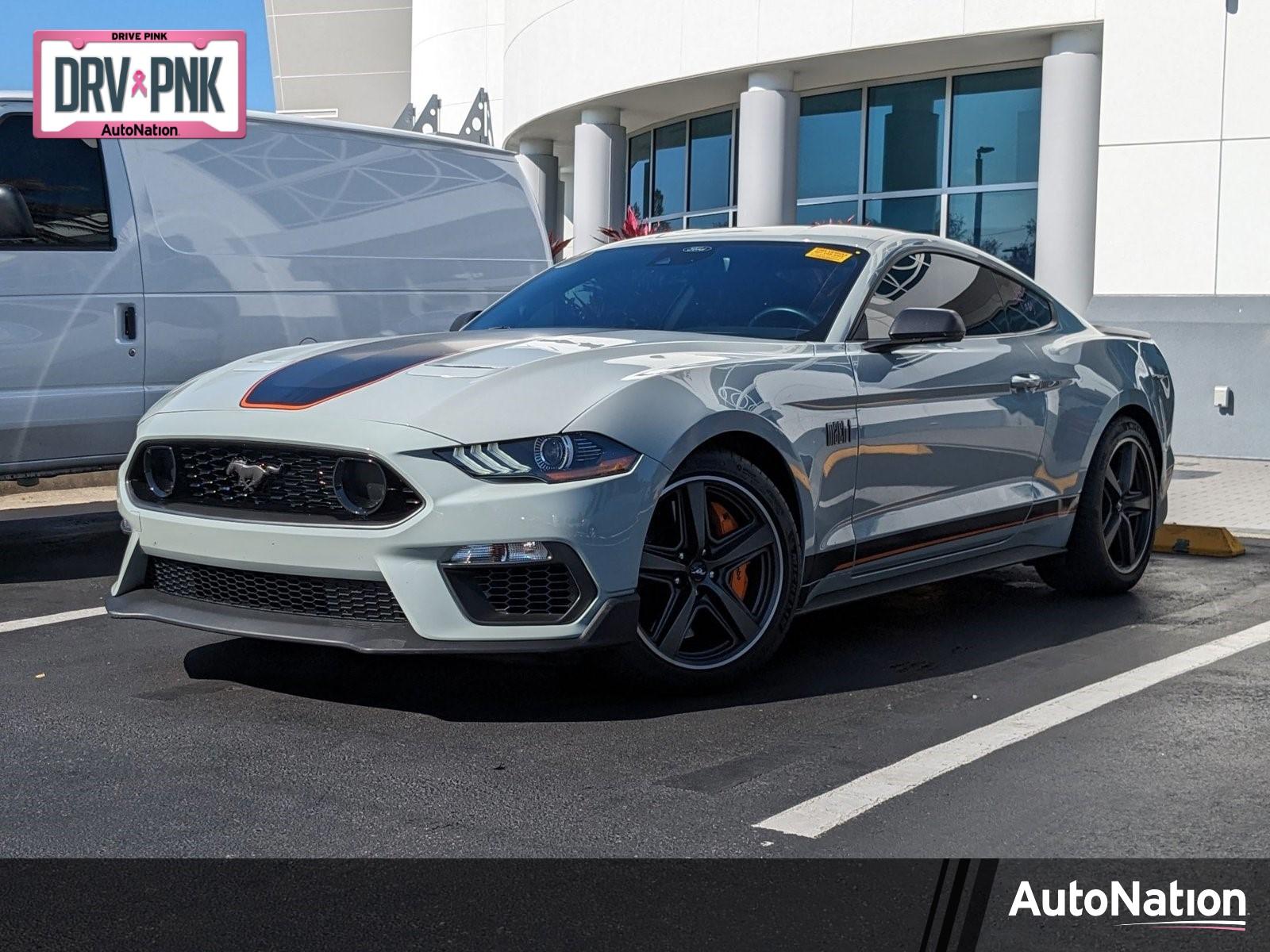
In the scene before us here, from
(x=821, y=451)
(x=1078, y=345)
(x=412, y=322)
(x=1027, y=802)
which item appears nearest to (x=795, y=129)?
(x=412, y=322)

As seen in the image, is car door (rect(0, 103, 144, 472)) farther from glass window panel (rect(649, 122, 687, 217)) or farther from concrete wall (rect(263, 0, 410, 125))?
concrete wall (rect(263, 0, 410, 125))

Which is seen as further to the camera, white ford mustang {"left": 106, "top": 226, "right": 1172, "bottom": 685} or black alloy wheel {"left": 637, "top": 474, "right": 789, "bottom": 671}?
black alloy wheel {"left": 637, "top": 474, "right": 789, "bottom": 671}

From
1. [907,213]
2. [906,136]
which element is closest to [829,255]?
[907,213]

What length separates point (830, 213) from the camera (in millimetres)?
20469

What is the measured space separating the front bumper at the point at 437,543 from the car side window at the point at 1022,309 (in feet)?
7.89

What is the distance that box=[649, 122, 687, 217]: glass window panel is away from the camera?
2408cm

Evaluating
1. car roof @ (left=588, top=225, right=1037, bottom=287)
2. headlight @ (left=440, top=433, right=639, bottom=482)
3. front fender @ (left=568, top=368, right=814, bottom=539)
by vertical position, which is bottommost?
headlight @ (left=440, top=433, right=639, bottom=482)

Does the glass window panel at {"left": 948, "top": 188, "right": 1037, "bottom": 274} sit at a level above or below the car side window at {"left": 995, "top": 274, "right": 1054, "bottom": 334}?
above

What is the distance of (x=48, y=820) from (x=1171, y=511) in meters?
8.10

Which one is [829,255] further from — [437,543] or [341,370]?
[437,543]

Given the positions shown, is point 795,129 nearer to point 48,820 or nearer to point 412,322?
point 412,322

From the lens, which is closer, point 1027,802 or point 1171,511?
point 1027,802

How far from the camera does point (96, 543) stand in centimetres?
861

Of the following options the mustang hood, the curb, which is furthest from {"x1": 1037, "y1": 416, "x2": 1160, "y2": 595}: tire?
the curb
